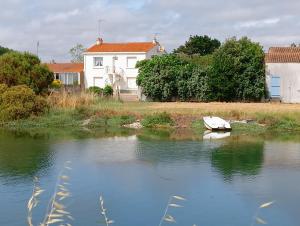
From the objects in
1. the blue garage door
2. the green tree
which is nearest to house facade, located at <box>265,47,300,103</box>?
the blue garage door

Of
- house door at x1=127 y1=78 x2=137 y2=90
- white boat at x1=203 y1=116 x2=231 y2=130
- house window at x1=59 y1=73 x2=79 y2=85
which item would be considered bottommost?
white boat at x1=203 y1=116 x2=231 y2=130

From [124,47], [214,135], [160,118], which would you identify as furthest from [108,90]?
[214,135]

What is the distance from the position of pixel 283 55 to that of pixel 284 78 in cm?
197

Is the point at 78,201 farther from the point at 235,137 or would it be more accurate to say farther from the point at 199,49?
the point at 199,49

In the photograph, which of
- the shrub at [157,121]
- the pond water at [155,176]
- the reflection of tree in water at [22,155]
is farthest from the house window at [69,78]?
the pond water at [155,176]

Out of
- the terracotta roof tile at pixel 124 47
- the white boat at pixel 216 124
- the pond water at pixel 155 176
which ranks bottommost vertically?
the pond water at pixel 155 176

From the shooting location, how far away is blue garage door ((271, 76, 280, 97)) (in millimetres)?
39000

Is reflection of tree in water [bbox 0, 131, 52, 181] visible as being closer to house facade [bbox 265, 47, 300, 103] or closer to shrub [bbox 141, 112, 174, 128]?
shrub [bbox 141, 112, 174, 128]

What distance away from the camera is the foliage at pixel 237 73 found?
38250mm

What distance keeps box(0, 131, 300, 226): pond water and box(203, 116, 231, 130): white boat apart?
208 centimetres

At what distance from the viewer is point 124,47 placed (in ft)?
169

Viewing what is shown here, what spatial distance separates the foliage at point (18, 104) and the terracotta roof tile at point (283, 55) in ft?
57.9

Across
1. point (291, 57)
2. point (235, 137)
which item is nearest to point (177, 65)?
point (291, 57)

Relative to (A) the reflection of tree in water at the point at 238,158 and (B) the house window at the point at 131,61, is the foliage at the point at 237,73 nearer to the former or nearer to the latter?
(B) the house window at the point at 131,61
